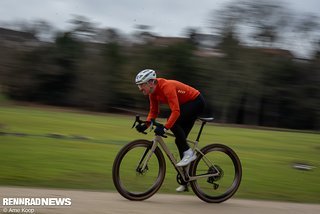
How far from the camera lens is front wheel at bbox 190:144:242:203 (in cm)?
764

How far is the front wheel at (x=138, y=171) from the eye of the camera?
23.3 ft

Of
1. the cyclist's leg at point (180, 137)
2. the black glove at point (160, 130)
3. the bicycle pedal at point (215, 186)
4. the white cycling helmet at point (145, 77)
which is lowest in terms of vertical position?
the bicycle pedal at point (215, 186)

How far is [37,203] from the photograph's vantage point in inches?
250

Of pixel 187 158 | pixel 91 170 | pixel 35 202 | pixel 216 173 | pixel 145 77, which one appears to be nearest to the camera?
pixel 35 202

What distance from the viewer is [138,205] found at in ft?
22.7

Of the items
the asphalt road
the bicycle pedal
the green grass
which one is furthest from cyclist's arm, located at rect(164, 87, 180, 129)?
the bicycle pedal

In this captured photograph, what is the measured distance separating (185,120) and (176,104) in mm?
480

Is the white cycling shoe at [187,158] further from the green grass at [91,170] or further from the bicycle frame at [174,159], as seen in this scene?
the green grass at [91,170]

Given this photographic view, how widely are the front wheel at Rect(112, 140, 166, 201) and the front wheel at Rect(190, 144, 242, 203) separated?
567mm

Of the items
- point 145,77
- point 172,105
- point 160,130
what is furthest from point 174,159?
point 145,77

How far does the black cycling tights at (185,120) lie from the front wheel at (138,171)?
347 millimetres

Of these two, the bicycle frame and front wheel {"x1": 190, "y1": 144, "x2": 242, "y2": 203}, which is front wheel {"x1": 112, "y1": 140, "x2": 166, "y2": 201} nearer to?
the bicycle frame

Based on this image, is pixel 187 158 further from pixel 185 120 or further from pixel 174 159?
pixel 185 120

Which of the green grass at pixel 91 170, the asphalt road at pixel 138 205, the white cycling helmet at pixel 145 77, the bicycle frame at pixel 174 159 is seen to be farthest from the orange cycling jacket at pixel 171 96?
the asphalt road at pixel 138 205
